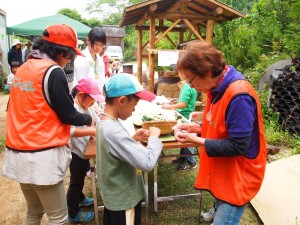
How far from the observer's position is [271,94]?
5.53 meters

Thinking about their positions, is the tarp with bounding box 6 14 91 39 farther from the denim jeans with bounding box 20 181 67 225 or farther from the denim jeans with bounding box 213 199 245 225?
the denim jeans with bounding box 213 199 245 225

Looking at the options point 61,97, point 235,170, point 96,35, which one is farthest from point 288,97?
point 61,97

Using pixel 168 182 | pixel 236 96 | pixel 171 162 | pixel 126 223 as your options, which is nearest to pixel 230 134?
pixel 236 96

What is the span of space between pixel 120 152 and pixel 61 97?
24.3 inches

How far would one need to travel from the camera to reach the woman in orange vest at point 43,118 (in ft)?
5.90

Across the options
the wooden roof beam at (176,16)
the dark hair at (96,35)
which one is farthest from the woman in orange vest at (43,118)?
the wooden roof beam at (176,16)

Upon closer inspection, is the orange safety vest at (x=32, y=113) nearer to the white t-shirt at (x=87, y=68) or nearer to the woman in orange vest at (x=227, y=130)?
the woman in orange vest at (x=227, y=130)

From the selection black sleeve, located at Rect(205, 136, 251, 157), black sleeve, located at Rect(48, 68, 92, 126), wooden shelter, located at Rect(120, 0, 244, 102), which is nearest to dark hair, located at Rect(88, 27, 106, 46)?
black sleeve, located at Rect(48, 68, 92, 126)

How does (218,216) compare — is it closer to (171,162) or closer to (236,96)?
(236,96)

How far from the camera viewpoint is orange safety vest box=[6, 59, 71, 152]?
179 cm

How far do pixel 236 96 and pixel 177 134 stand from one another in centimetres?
60

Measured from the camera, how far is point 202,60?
1.58 m

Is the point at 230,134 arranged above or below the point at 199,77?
below

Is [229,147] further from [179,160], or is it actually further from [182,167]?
[179,160]
